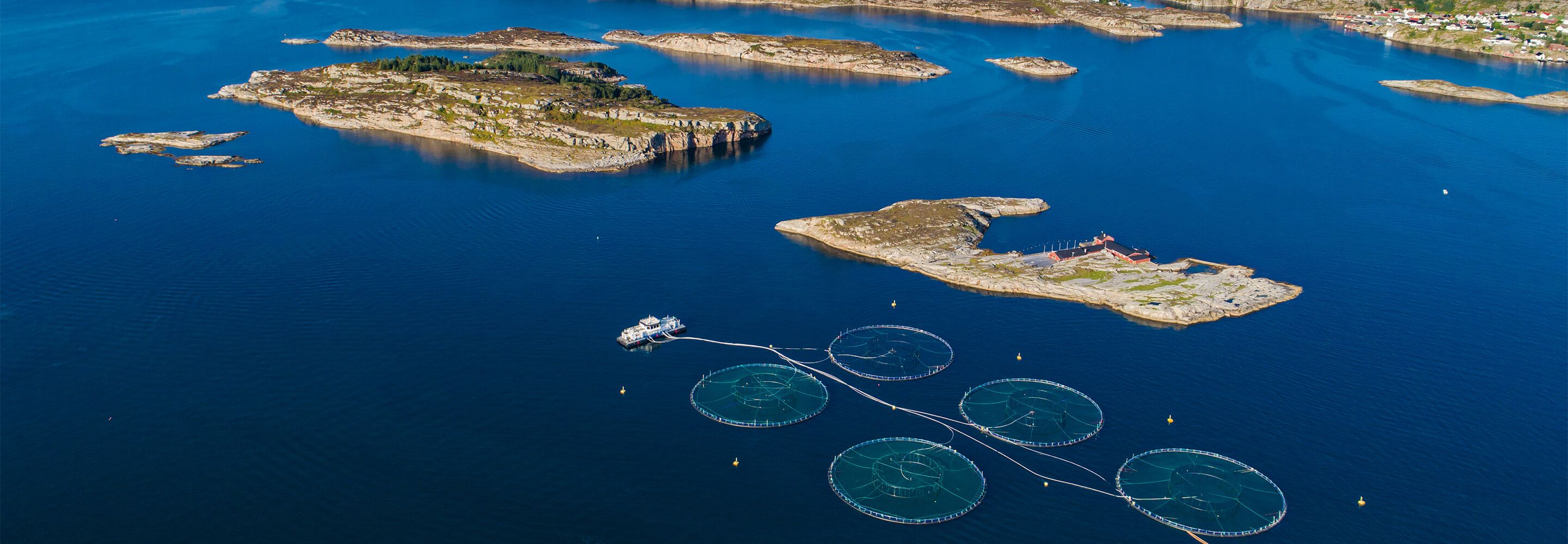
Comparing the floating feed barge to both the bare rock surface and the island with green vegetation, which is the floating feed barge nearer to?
the island with green vegetation

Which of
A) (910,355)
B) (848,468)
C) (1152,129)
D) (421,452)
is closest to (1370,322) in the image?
(910,355)

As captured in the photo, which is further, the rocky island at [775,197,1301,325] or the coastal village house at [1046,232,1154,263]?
the coastal village house at [1046,232,1154,263]

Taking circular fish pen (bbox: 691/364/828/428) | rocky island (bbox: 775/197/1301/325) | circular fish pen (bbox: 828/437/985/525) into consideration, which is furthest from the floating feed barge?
rocky island (bbox: 775/197/1301/325)

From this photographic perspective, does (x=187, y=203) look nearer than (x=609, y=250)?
No

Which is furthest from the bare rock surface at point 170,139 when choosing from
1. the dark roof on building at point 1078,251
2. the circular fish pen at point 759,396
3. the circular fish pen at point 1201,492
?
the circular fish pen at point 1201,492

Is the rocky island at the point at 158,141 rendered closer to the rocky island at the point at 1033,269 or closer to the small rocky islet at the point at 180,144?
the small rocky islet at the point at 180,144

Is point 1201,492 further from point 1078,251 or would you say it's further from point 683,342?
point 683,342

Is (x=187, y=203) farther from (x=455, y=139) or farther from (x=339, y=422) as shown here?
(x=339, y=422)
